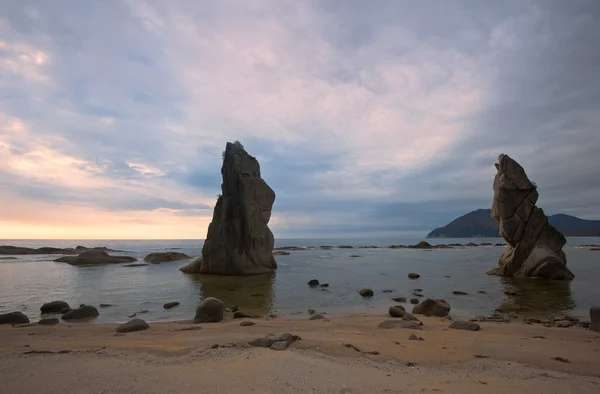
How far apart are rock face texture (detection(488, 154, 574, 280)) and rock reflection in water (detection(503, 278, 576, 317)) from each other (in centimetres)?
372

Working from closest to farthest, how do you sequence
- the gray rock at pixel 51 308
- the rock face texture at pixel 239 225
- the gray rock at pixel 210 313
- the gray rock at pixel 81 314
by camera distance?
the gray rock at pixel 210 313, the gray rock at pixel 81 314, the gray rock at pixel 51 308, the rock face texture at pixel 239 225

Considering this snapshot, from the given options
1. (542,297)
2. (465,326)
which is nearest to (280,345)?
(465,326)

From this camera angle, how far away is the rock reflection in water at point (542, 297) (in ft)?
56.4

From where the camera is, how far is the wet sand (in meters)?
5.77

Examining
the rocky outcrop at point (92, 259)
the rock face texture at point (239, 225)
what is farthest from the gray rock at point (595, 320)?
the rocky outcrop at point (92, 259)

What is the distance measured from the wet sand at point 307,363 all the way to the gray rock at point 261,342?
0.91 ft

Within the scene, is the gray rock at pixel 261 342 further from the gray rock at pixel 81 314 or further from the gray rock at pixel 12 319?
the gray rock at pixel 12 319

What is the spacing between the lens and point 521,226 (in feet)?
111

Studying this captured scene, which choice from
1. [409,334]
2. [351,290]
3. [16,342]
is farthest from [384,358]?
[351,290]

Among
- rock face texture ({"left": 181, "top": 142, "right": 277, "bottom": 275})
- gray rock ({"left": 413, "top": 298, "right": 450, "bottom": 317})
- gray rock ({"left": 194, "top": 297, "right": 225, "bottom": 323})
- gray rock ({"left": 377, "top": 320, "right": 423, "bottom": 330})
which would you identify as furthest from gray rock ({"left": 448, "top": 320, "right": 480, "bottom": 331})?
rock face texture ({"left": 181, "top": 142, "right": 277, "bottom": 275})

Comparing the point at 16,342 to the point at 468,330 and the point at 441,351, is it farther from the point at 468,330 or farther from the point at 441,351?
the point at 468,330

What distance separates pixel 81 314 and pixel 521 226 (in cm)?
3661

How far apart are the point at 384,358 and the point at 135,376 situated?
16.8ft

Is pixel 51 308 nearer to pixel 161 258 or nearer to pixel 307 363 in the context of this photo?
pixel 307 363
